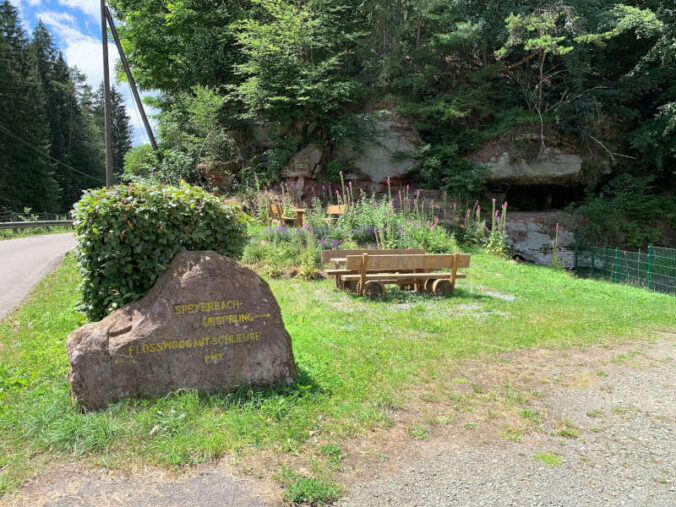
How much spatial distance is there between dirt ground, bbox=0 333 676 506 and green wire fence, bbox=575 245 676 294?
319 inches

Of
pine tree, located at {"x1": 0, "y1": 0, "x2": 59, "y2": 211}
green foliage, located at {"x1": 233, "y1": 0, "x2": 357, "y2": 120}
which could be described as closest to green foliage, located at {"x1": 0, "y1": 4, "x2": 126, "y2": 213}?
pine tree, located at {"x1": 0, "y1": 0, "x2": 59, "y2": 211}

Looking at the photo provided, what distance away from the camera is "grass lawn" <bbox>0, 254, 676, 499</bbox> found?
3.13 metres

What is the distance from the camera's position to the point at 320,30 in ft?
53.7

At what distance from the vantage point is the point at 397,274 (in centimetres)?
816

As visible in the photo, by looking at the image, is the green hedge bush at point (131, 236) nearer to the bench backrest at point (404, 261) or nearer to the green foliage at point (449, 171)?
the bench backrest at point (404, 261)

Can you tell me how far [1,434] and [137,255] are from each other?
64.4 inches

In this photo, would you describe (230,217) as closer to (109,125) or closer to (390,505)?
(390,505)

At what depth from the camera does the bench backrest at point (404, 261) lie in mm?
7758

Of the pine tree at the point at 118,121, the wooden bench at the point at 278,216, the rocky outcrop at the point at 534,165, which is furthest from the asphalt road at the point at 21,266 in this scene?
the pine tree at the point at 118,121

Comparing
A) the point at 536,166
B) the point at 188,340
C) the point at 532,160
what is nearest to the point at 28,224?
the point at 188,340

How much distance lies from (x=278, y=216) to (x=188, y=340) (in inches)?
377

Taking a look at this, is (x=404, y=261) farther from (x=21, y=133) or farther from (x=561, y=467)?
(x=21, y=133)

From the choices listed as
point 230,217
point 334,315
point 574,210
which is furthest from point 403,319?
point 574,210

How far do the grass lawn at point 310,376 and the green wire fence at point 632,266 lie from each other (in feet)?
Result: 10.1
